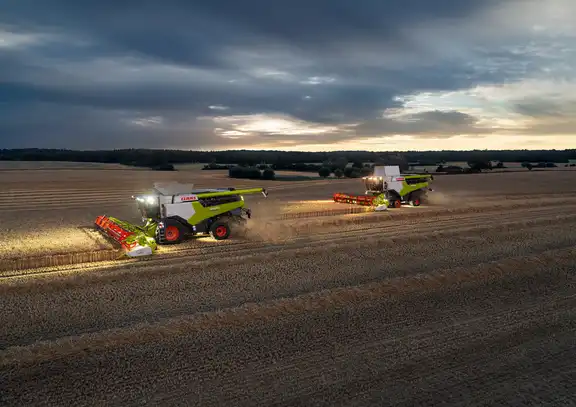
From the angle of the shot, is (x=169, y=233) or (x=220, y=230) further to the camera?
(x=220, y=230)

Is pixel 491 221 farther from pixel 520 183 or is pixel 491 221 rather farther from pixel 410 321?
pixel 520 183

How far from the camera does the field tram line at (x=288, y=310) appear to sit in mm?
7926

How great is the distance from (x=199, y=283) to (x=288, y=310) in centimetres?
281

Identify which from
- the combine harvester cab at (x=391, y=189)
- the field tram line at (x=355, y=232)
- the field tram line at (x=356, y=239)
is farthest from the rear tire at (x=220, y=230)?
the combine harvester cab at (x=391, y=189)

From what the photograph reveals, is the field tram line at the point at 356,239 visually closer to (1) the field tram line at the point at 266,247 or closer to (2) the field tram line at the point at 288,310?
(1) the field tram line at the point at 266,247

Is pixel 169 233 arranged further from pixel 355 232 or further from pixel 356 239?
pixel 355 232

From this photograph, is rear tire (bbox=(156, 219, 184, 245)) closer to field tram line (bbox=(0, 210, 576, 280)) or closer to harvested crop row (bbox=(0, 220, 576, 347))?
field tram line (bbox=(0, 210, 576, 280))

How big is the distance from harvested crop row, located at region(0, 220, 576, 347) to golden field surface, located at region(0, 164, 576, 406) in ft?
0.16

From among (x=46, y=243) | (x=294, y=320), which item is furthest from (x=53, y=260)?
(x=294, y=320)

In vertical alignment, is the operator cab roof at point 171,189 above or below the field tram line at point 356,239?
above

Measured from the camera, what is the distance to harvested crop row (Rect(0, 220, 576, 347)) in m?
9.34

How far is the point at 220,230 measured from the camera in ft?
55.1

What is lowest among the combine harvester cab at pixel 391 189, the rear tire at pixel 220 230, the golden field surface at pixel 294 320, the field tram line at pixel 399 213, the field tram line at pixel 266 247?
the golden field surface at pixel 294 320

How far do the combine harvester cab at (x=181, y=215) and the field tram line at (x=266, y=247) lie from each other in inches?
34.8
